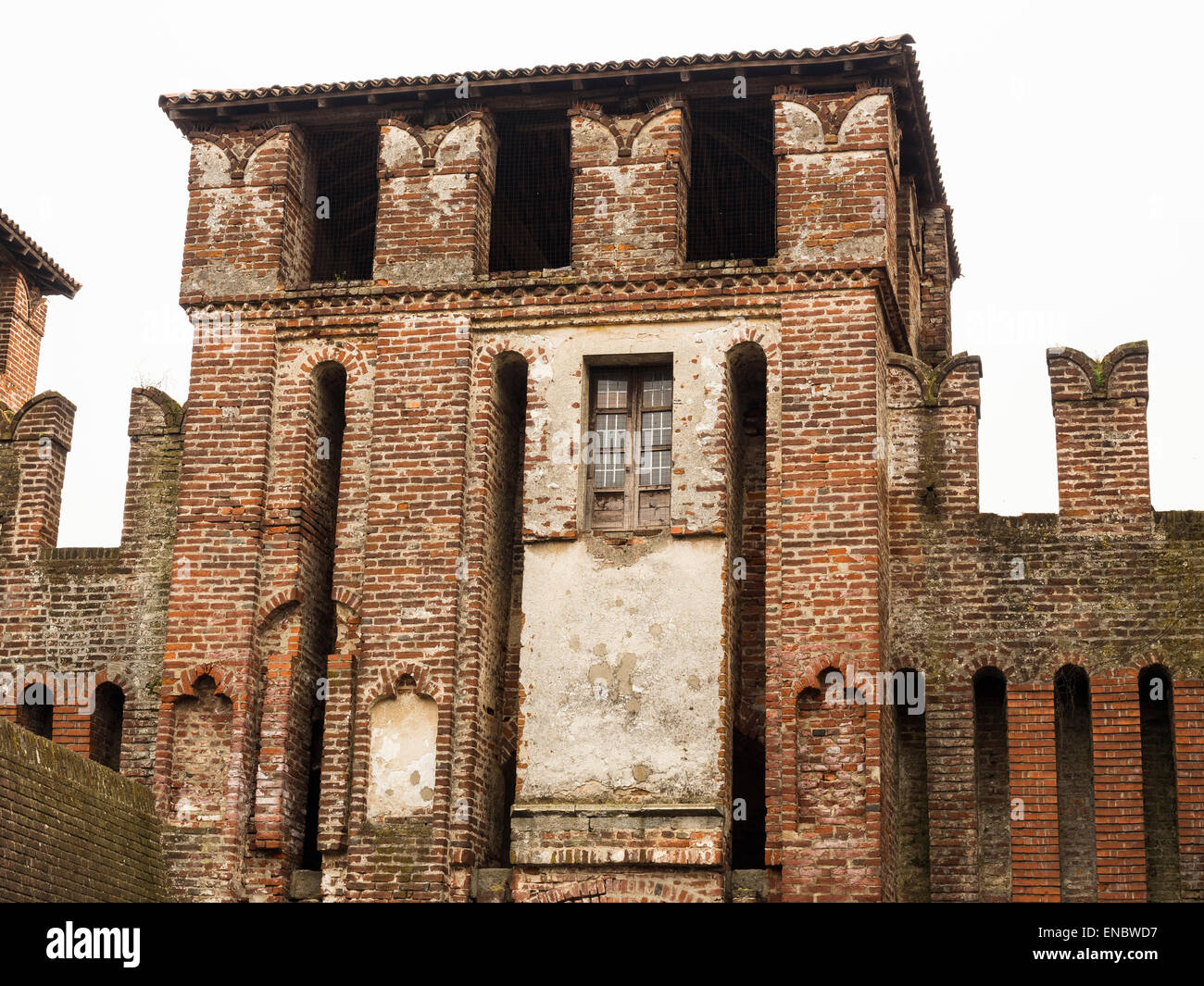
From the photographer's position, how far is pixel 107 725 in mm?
18922

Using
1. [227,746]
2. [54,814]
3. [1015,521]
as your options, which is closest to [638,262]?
[1015,521]

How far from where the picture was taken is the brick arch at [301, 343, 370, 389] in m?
18.4

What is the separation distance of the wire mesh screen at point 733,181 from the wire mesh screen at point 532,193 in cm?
131

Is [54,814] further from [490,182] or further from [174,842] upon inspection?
[490,182]

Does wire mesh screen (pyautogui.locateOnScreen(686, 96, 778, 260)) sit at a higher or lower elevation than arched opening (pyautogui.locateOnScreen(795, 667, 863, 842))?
higher

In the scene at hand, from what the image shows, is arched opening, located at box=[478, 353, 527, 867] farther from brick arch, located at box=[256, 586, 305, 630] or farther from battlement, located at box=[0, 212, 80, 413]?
battlement, located at box=[0, 212, 80, 413]

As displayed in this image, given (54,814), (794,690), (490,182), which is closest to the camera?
(54,814)

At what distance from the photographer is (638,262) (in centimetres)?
1809

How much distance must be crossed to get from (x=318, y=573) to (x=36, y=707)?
3.11 metres

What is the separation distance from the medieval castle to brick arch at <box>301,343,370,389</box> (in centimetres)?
6

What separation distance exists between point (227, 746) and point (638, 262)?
5627 mm

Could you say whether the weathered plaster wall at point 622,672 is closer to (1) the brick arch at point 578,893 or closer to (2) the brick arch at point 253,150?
(1) the brick arch at point 578,893

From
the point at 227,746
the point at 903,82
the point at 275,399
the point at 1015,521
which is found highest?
the point at 903,82

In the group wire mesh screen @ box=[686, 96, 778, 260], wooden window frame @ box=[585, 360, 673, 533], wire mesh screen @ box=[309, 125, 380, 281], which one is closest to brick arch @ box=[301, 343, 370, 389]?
wire mesh screen @ box=[309, 125, 380, 281]
